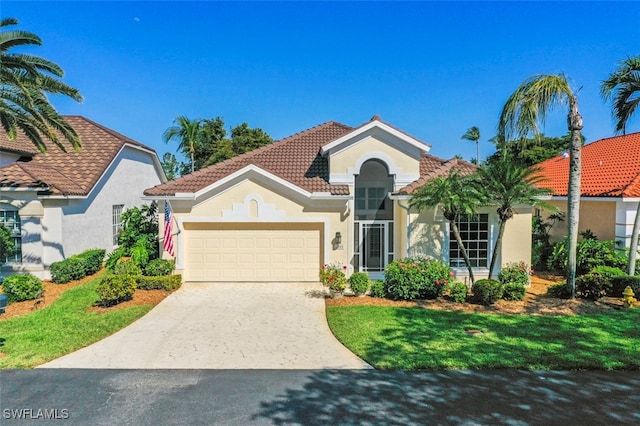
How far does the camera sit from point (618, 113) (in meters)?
13.1

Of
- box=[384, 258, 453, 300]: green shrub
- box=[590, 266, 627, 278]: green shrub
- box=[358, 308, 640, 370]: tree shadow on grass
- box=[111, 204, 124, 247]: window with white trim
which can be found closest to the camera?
box=[358, 308, 640, 370]: tree shadow on grass

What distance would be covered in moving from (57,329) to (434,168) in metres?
14.8

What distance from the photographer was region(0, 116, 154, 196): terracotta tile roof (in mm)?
15062

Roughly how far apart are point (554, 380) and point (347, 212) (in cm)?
950

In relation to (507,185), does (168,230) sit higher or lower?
lower

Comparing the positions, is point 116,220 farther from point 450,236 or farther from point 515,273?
point 515,273

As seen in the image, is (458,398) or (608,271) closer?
(458,398)

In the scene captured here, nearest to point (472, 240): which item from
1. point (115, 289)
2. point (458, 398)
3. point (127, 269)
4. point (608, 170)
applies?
point (608, 170)

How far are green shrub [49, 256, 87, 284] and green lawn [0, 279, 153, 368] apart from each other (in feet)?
6.69

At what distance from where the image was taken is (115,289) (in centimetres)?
1204

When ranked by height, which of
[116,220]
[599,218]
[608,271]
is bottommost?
[608,271]

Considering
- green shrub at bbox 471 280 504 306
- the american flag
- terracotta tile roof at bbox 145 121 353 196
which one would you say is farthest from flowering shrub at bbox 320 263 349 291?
the american flag

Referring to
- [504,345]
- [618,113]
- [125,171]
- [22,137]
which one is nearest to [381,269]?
[504,345]

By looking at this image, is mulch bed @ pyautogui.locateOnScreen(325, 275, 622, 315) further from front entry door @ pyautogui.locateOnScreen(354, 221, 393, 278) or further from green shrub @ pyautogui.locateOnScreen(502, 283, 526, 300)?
front entry door @ pyautogui.locateOnScreen(354, 221, 393, 278)
